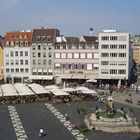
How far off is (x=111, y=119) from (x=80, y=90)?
23.5m

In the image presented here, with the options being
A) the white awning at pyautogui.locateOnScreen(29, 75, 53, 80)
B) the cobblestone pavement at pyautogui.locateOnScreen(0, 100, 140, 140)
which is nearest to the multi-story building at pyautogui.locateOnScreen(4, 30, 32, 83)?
the white awning at pyautogui.locateOnScreen(29, 75, 53, 80)

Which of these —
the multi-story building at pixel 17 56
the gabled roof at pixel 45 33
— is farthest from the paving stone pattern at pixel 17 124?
the gabled roof at pixel 45 33

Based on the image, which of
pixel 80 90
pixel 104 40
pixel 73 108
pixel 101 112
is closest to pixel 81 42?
pixel 104 40

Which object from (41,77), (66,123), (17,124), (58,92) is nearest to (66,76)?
(41,77)

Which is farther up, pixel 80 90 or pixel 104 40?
pixel 104 40

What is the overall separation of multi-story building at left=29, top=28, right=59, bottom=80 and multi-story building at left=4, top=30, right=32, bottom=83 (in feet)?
5.11

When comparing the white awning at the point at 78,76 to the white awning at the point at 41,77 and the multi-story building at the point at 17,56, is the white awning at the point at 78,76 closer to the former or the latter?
the white awning at the point at 41,77

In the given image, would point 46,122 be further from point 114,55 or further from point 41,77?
point 41,77

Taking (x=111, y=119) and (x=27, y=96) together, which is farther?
(x=27, y=96)

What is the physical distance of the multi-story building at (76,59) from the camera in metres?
97.2

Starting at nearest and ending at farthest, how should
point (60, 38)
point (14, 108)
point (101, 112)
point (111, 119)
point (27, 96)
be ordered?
1. point (111, 119)
2. point (101, 112)
3. point (14, 108)
4. point (27, 96)
5. point (60, 38)

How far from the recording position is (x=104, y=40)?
94.8m

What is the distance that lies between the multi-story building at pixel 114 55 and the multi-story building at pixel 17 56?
19.7 metres

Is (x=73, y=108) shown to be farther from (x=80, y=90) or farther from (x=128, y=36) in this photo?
(x=128, y=36)
